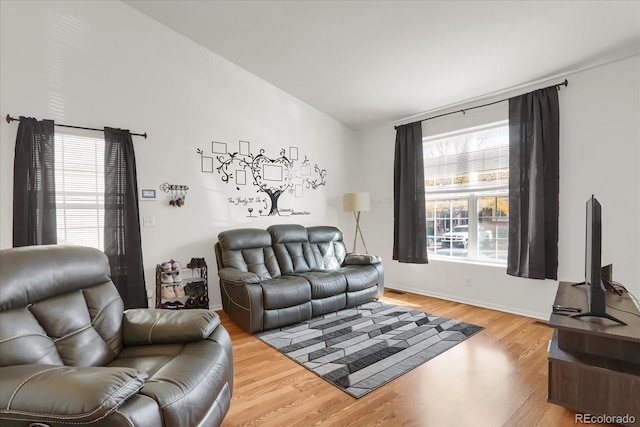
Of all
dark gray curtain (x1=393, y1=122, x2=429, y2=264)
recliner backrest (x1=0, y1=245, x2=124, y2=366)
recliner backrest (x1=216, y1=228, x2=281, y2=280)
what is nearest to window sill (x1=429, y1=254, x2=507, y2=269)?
dark gray curtain (x1=393, y1=122, x2=429, y2=264)

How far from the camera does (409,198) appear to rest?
4605 mm

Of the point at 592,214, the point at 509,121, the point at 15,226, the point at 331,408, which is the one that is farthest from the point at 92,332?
the point at 509,121

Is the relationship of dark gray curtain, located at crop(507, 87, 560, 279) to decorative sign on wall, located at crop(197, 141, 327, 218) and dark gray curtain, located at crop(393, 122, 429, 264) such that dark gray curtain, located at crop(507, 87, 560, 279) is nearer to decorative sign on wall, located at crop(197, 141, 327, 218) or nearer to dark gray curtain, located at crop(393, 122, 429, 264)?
dark gray curtain, located at crop(393, 122, 429, 264)

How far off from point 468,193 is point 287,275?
8.28ft

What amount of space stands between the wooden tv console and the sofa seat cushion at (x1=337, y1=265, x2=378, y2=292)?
2.09 m

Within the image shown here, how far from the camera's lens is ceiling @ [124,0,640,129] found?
265 cm

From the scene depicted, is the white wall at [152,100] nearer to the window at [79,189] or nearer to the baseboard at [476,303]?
the window at [79,189]

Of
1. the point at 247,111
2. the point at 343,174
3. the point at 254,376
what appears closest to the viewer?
the point at 254,376

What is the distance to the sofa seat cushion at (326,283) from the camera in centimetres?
354

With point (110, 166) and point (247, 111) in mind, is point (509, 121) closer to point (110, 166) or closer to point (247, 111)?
point (247, 111)

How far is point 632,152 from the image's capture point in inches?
116

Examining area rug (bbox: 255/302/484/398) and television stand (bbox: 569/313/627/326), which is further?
area rug (bbox: 255/302/484/398)

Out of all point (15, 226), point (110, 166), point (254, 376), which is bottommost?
point (254, 376)

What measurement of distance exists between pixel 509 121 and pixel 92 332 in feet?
13.8
